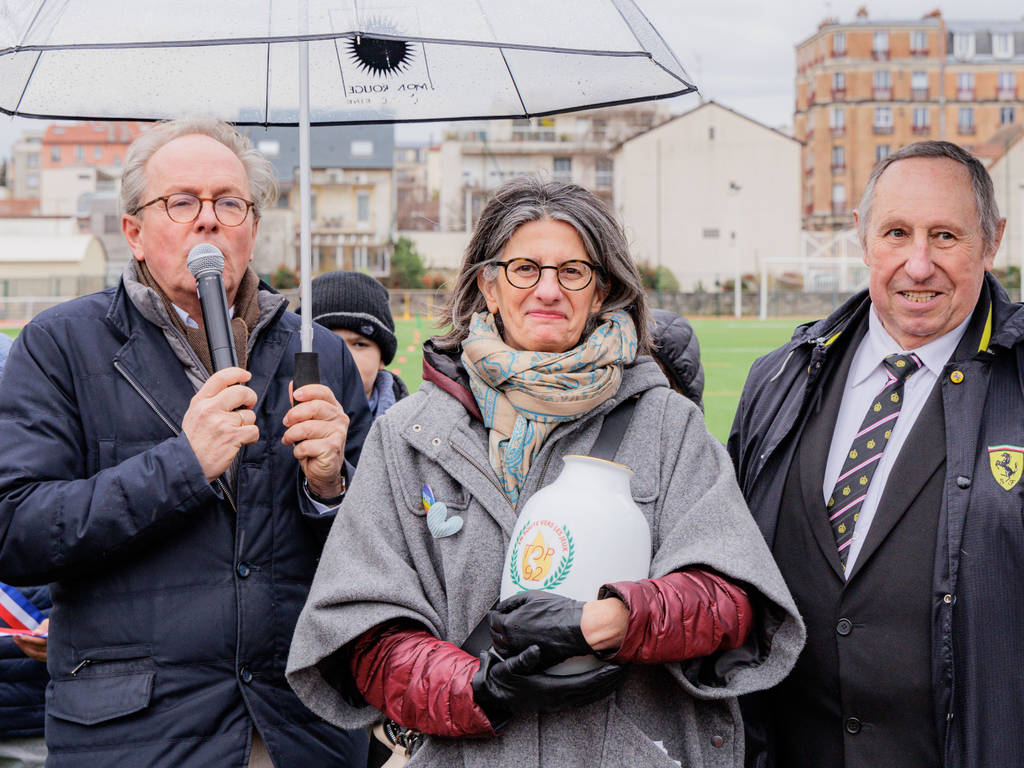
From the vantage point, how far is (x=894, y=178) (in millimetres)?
3113

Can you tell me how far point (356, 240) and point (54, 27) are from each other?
64.4m

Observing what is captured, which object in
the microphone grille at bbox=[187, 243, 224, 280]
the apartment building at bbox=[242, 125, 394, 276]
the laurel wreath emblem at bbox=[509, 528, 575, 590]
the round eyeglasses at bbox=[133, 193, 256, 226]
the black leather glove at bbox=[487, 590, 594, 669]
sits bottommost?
the black leather glove at bbox=[487, 590, 594, 669]

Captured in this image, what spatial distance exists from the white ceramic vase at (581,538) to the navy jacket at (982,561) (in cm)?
91

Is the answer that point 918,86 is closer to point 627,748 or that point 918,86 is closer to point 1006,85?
point 1006,85

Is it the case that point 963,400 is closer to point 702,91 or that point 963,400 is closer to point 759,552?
point 759,552

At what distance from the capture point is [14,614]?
3.37 metres

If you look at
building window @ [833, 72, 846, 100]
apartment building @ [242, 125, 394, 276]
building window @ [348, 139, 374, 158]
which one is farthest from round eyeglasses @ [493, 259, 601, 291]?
building window @ [833, 72, 846, 100]

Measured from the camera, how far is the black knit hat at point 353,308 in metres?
4.88

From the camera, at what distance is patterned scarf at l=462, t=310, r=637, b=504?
2.48 m

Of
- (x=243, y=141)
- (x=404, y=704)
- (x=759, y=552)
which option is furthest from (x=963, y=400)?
(x=243, y=141)

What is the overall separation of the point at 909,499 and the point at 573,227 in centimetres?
112

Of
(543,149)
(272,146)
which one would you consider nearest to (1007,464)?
(272,146)

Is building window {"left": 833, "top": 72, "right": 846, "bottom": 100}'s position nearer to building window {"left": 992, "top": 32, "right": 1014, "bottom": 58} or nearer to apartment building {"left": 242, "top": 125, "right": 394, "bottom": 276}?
building window {"left": 992, "top": 32, "right": 1014, "bottom": 58}

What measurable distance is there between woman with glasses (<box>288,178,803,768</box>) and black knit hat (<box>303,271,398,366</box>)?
222 cm
